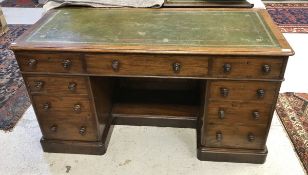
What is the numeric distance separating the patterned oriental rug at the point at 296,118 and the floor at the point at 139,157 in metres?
0.04

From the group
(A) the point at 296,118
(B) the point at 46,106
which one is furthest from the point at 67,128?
(A) the point at 296,118

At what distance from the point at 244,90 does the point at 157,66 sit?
0.43 m

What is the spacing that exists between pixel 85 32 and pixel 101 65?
209mm

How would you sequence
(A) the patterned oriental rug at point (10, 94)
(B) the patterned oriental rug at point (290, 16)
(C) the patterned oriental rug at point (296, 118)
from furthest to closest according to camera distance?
(B) the patterned oriental rug at point (290, 16) < (A) the patterned oriental rug at point (10, 94) < (C) the patterned oriental rug at point (296, 118)

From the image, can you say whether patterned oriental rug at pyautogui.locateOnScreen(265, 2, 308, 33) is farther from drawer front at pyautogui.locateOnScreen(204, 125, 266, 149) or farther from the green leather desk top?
drawer front at pyautogui.locateOnScreen(204, 125, 266, 149)

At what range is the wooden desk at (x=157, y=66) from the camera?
130 centimetres

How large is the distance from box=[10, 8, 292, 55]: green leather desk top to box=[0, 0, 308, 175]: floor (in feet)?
2.35

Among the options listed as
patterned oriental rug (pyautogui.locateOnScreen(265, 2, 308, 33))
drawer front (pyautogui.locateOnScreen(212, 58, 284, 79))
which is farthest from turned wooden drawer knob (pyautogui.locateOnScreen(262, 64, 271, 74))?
patterned oriental rug (pyautogui.locateOnScreen(265, 2, 308, 33))

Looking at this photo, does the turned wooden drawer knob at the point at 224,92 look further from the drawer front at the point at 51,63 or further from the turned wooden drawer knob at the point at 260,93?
the drawer front at the point at 51,63

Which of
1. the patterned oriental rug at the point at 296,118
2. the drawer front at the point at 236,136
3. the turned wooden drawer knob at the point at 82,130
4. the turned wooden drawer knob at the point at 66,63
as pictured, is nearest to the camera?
the turned wooden drawer knob at the point at 66,63

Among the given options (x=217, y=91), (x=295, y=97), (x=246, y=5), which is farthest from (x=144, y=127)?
(x=295, y=97)

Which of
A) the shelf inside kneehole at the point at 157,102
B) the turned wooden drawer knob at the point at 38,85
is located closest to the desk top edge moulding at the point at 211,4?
the shelf inside kneehole at the point at 157,102

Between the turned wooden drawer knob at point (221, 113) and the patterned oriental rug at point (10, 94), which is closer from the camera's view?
the turned wooden drawer knob at point (221, 113)

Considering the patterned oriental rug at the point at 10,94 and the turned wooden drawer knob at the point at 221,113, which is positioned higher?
the turned wooden drawer knob at the point at 221,113
